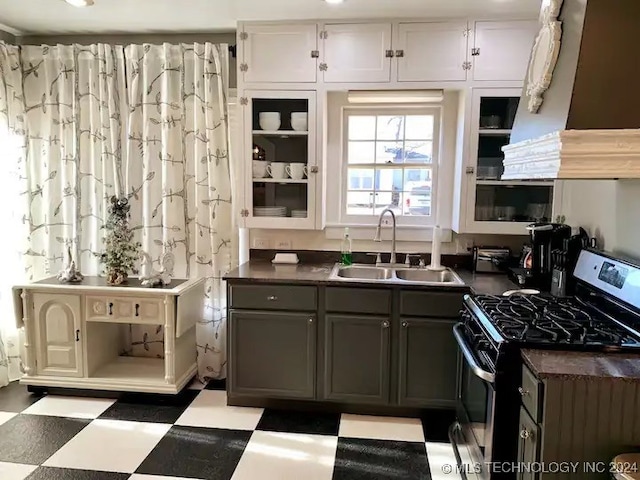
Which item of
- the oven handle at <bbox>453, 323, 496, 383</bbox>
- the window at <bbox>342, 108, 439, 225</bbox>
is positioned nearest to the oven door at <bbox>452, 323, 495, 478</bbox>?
the oven handle at <bbox>453, 323, 496, 383</bbox>

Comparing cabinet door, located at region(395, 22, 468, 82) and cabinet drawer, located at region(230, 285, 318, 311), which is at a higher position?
cabinet door, located at region(395, 22, 468, 82)

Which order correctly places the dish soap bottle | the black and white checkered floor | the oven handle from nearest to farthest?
the oven handle < the black and white checkered floor < the dish soap bottle

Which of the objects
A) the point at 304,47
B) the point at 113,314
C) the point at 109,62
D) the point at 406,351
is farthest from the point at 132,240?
the point at 406,351

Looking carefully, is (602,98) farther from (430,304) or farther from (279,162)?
(279,162)

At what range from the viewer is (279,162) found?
330 centimetres

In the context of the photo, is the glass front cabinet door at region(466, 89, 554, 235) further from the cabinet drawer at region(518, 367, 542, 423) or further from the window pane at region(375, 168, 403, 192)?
the cabinet drawer at region(518, 367, 542, 423)

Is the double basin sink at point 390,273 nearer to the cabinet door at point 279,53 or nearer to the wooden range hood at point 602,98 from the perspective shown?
the cabinet door at point 279,53

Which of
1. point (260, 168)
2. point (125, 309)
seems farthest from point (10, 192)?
point (260, 168)

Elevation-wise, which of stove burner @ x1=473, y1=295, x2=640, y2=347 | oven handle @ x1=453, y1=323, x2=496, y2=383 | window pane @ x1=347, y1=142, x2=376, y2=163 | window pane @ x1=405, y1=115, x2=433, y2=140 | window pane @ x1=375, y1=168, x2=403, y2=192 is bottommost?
oven handle @ x1=453, y1=323, x2=496, y2=383

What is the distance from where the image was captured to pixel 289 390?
3.01m

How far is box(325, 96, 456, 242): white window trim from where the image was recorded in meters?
3.38

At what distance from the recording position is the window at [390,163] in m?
3.44

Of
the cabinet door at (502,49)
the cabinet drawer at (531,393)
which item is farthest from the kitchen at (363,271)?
the cabinet drawer at (531,393)

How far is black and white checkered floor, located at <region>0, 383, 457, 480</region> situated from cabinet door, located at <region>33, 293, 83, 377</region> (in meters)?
0.20
